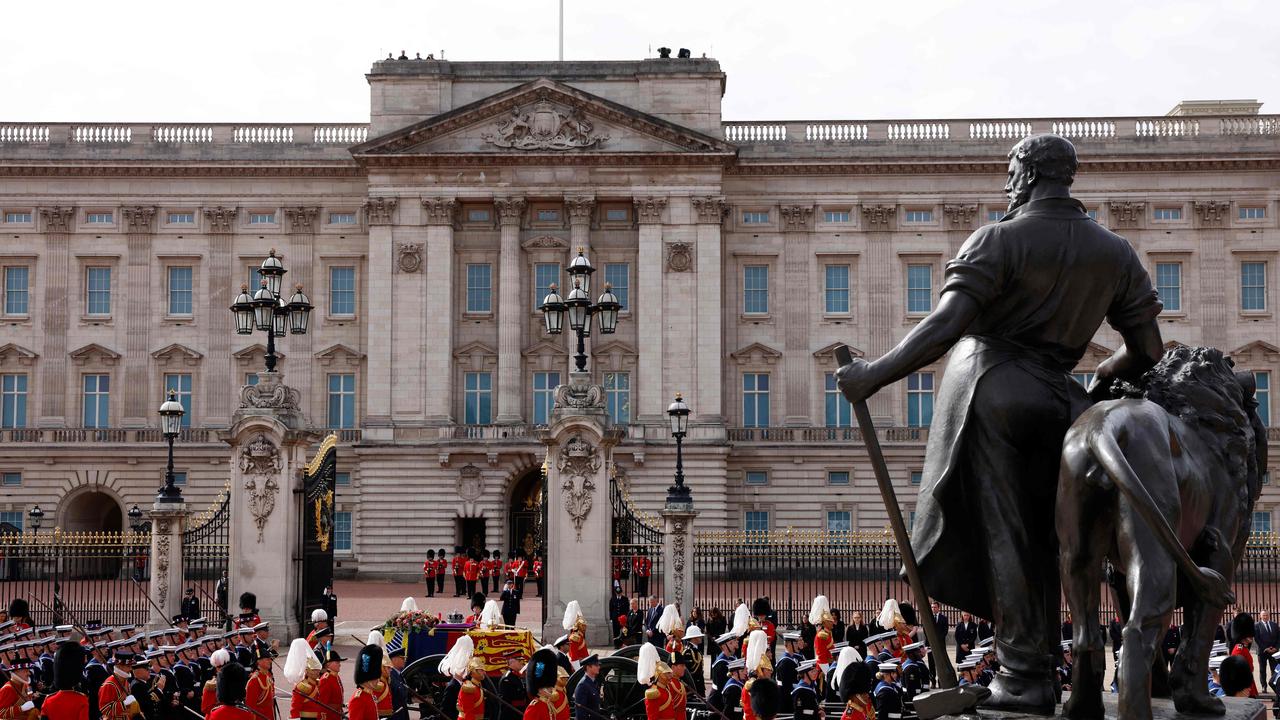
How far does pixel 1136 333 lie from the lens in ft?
20.2

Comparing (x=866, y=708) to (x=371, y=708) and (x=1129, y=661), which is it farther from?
(x=1129, y=661)

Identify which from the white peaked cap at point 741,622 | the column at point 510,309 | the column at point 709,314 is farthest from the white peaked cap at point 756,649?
the column at point 510,309

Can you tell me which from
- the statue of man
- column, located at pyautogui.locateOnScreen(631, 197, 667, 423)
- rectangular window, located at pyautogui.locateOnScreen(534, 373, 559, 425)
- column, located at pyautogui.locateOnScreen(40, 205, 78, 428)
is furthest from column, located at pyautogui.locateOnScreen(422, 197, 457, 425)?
the statue of man

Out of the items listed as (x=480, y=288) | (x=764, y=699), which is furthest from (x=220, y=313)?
A: (x=764, y=699)

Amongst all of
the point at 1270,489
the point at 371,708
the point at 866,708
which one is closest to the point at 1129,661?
the point at 866,708

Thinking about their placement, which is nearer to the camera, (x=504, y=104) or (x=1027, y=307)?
(x=1027, y=307)

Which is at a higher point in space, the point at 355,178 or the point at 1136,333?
the point at 355,178

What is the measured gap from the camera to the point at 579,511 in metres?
22.7

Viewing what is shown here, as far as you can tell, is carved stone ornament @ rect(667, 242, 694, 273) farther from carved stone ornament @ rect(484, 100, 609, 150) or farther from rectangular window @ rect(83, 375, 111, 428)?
rectangular window @ rect(83, 375, 111, 428)

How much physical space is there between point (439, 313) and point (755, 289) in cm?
1119

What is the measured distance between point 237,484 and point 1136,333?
1923 cm

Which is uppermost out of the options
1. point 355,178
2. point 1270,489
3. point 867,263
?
point 355,178

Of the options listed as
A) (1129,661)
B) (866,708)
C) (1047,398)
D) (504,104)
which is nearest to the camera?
(1129,661)

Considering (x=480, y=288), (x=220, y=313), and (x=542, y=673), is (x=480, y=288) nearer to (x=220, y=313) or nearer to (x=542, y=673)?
(x=220, y=313)
